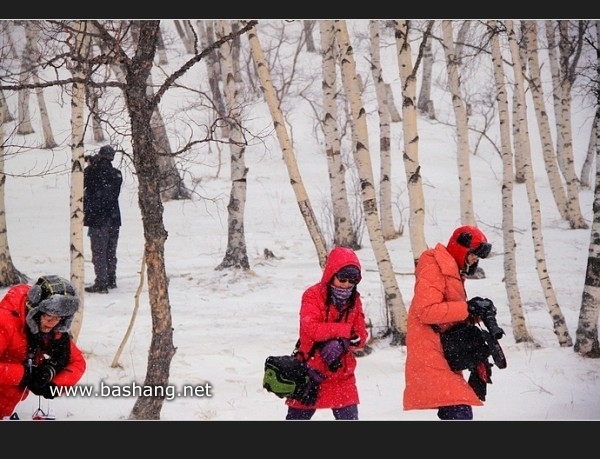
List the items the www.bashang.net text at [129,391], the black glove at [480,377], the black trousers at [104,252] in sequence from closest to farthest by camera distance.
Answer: the black glove at [480,377] < the www.bashang.net text at [129,391] < the black trousers at [104,252]

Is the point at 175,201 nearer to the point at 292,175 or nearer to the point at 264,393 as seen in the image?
the point at 292,175

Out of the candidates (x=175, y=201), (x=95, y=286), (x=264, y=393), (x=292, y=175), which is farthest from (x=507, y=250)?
(x=95, y=286)

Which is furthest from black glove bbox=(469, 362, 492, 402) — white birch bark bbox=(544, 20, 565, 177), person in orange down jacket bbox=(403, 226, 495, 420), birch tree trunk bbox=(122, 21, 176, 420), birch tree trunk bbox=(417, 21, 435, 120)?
birch tree trunk bbox=(417, 21, 435, 120)

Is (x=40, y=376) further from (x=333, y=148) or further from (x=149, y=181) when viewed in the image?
(x=333, y=148)

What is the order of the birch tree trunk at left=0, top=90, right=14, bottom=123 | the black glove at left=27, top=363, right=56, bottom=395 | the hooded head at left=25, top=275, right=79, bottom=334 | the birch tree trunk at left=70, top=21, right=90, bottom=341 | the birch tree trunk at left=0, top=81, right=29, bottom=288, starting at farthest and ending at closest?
the birch tree trunk at left=0, top=90, right=14, bottom=123
the birch tree trunk at left=0, top=81, right=29, bottom=288
the birch tree trunk at left=70, top=21, right=90, bottom=341
the black glove at left=27, top=363, right=56, bottom=395
the hooded head at left=25, top=275, right=79, bottom=334

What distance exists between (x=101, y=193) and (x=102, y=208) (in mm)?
110

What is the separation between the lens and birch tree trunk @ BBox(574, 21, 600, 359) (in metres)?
5.08

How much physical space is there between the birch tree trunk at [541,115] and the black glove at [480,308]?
325cm

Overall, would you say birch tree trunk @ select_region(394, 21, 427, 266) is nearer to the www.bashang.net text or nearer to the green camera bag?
the www.bashang.net text

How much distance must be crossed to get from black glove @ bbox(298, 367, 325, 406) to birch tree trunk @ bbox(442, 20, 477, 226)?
3431mm

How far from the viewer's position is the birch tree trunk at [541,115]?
6676mm

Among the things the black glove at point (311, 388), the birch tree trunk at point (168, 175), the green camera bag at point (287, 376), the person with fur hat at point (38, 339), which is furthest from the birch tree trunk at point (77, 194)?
the black glove at point (311, 388)

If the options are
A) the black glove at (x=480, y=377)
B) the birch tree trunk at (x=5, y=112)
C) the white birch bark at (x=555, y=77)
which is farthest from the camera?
the white birch bark at (x=555, y=77)

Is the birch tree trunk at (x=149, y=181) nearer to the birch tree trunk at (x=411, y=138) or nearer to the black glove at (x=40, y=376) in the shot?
the black glove at (x=40, y=376)
